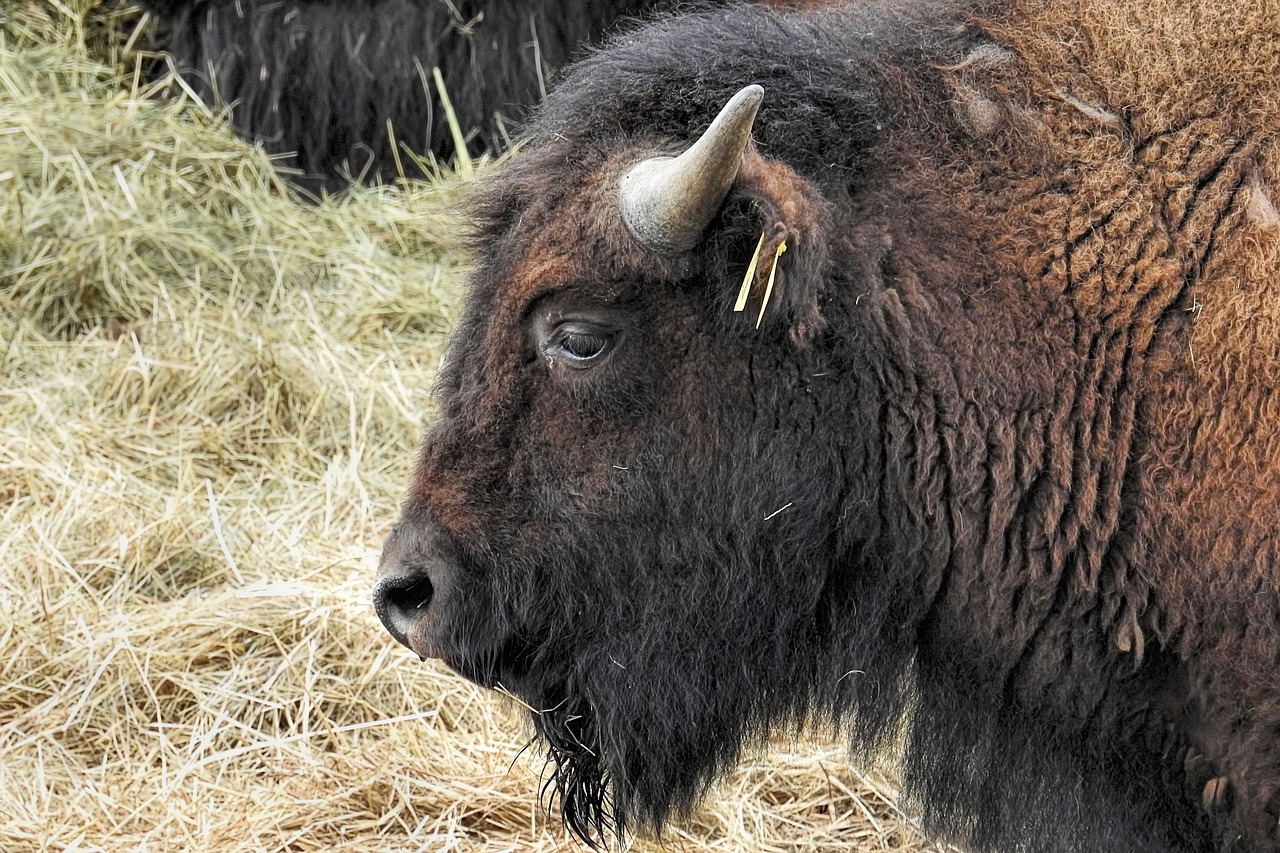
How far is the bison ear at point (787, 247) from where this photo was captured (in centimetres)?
287

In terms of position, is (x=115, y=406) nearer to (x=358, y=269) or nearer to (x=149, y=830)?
(x=358, y=269)

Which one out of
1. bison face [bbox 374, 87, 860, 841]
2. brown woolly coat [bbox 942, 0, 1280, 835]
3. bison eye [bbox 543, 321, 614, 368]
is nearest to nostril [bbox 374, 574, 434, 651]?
bison face [bbox 374, 87, 860, 841]

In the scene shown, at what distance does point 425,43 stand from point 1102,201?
19.9 feet

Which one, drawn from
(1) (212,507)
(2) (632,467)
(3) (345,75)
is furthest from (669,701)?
(3) (345,75)

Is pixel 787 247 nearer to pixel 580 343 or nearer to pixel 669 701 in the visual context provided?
pixel 580 343

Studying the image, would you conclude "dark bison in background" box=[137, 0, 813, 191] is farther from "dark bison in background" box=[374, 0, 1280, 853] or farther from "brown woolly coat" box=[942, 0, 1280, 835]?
"brown woolly coat" box=[942, 0, 1280, 835]

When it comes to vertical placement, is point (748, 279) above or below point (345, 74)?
above

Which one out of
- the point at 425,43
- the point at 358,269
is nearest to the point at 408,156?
the point at 425,43

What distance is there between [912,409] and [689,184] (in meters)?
0.63

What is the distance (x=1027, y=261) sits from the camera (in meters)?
2.97

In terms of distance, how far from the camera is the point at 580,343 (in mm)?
3043

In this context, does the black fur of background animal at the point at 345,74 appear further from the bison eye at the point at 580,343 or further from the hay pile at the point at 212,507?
the bison eye at the point at 580,343

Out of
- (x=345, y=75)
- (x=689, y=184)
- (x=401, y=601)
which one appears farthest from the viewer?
(x=345, y=75)

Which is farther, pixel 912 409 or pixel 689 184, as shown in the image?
pixel 912 409
